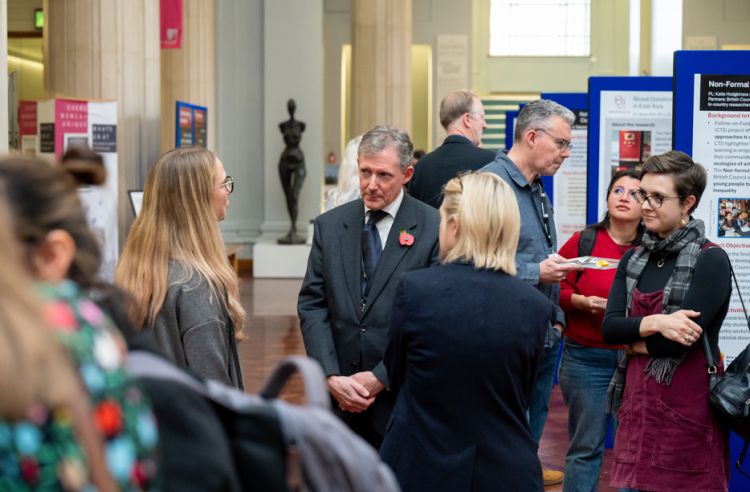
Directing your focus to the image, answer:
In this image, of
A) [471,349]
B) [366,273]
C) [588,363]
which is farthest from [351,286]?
[588,363]

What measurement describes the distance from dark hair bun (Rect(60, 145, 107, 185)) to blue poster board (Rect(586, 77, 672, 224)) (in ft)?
18.5

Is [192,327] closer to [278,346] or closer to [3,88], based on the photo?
[3,88]

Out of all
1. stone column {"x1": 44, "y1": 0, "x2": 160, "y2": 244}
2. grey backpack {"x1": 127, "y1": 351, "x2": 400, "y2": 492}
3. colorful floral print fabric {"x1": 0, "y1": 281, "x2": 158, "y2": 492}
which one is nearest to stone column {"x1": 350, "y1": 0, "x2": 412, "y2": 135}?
stone column {"x1": 44, "y1": 0, "x2": 160, "y2": 244}

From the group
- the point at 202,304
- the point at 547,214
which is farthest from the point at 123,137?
the point at 202,304

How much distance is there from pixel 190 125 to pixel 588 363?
8427 millimetres

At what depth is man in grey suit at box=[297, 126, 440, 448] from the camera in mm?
4168

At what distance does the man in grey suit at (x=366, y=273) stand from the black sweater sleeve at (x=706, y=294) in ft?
2.91

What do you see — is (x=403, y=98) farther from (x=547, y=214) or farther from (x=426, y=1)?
(x=547, y=214)

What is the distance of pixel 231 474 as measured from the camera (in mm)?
1735

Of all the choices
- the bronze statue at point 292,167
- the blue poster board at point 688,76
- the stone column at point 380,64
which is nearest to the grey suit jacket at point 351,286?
the blue poster board at point 688,76

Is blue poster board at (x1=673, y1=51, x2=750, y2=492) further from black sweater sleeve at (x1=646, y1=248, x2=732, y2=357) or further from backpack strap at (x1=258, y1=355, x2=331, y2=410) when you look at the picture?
backpack strap at (x1=258, y1=355, x2=331, y2=410)

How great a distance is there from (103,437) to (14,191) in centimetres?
37

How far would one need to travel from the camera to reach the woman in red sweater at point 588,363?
520 cm

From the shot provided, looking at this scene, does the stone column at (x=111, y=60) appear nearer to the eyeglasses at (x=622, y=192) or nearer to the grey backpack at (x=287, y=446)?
the eyeglasses at (x=622, y=192)
